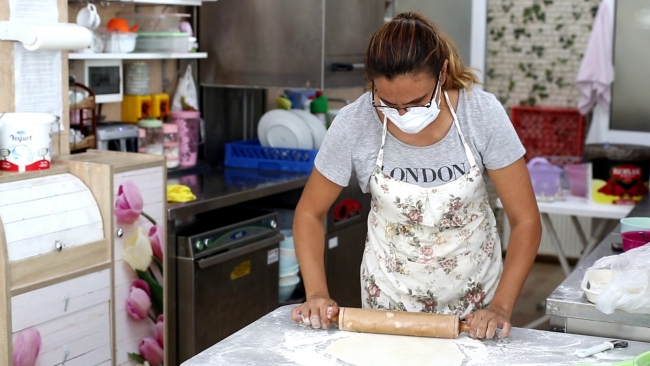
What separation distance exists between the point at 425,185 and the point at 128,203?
1107mm

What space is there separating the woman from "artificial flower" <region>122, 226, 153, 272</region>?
32.9 inches

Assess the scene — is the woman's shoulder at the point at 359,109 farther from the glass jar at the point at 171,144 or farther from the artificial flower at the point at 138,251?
the glass jar at the point at 171,144

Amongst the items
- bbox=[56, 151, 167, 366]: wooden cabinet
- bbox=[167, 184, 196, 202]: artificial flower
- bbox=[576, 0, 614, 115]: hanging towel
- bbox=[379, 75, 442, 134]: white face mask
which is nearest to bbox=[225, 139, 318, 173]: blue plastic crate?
bbox=[167, 184, 196, 202]: artificial flower

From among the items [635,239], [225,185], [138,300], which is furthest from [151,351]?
[635,239]

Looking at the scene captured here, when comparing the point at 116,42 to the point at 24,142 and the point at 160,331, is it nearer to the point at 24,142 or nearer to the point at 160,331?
the point at 24,142

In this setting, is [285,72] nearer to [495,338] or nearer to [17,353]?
[17,353]

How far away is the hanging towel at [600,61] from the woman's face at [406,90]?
3.67 m

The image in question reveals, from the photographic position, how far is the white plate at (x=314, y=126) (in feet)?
13.2

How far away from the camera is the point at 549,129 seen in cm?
580

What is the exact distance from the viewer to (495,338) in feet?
6.14

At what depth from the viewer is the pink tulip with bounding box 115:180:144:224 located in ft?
8.93

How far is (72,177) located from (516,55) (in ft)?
13.0

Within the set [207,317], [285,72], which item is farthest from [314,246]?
[285,72]

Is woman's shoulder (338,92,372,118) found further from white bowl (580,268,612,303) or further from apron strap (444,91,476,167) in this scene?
white bowl (580,268,612,303)
